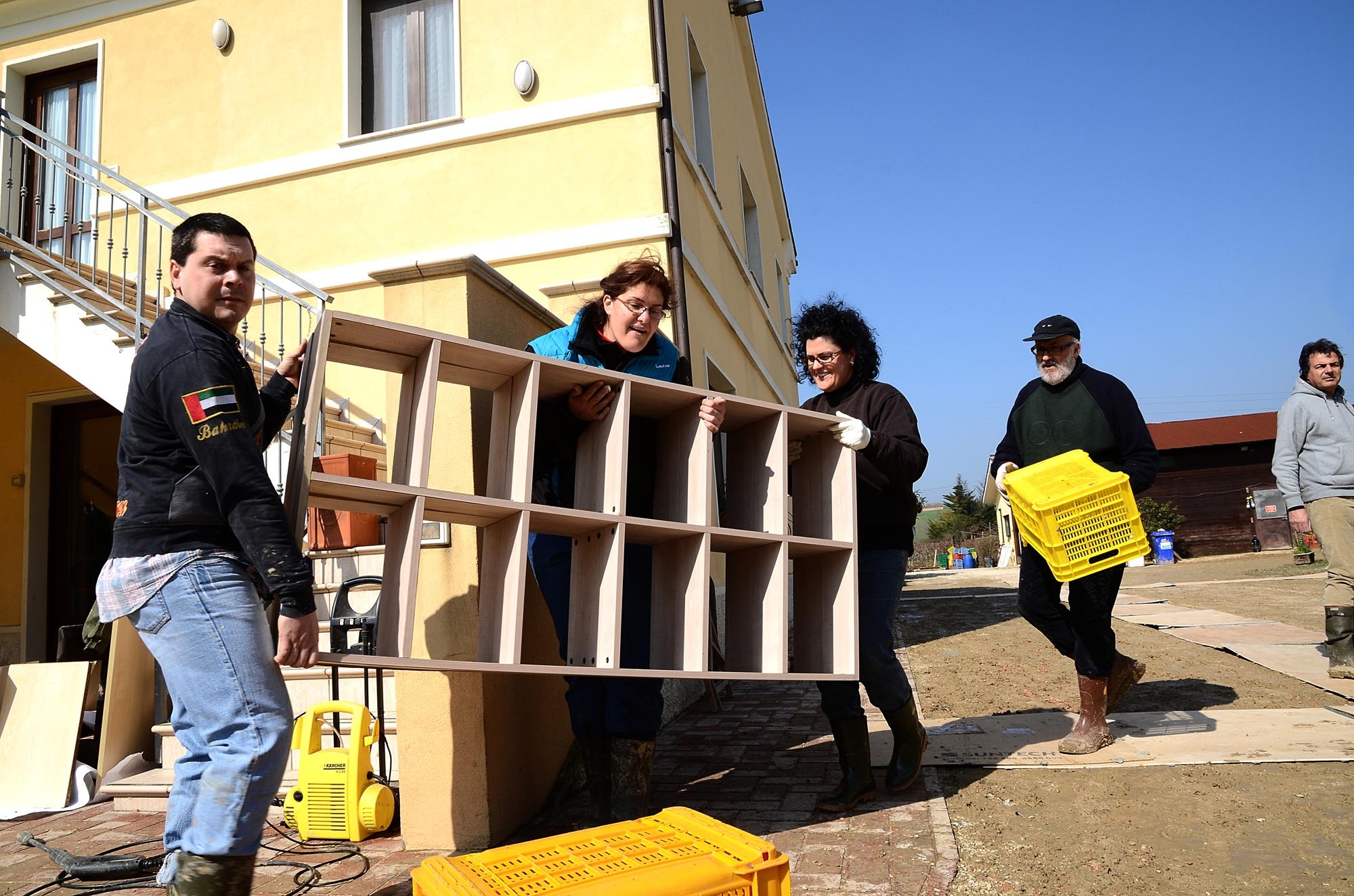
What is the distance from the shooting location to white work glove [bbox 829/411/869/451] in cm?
322

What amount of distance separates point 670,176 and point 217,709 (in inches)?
221

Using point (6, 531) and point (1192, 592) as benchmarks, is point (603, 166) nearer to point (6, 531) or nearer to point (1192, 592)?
point (6, 531)

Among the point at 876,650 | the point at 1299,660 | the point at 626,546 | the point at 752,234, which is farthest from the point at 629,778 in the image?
the point at 752,234

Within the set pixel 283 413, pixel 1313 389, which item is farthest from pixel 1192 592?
pixel 283 413

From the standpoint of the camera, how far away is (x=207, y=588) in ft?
6.86

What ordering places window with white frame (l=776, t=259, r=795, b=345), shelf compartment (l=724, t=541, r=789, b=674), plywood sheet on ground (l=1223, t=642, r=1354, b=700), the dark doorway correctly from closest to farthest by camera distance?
shelf compartment (l=724, t=541, r=789, b=674), plywood sheet on ground (l=1223, t=642, r=1354, b=700), the dark doorway, window with white frame (l=776, t=259, r=795, b=345)

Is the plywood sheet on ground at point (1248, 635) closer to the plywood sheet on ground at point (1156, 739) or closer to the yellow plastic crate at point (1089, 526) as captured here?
the plywood sheet on ground at point (1156, 739)

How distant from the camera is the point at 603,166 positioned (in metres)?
6.99

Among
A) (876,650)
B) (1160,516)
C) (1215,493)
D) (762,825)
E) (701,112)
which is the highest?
(701,112)

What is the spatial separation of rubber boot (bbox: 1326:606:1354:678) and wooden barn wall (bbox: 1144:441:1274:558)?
26.6 meters

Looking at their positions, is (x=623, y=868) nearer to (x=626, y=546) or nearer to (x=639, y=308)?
(x=626, y=546)

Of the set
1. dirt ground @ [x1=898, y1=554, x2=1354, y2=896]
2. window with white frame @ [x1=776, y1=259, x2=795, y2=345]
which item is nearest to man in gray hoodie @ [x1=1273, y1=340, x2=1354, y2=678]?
dirt ground @ [x1=898, y1=554, x2=1354, y2=896]

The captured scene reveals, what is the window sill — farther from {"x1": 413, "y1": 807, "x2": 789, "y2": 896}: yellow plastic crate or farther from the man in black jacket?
{"x1": 413, "y1": 807, "x2": 789, "y2": 896}: yellow plastic crate

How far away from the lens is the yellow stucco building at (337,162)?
691 cm
